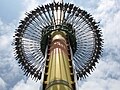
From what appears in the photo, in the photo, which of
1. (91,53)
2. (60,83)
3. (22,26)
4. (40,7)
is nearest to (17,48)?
(22,26)

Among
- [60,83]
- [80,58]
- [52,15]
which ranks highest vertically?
[52,15]

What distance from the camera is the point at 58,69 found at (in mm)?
31156

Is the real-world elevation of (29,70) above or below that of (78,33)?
below

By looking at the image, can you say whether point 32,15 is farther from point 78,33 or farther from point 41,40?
point 78,33

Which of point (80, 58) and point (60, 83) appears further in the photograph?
point (80, 58)

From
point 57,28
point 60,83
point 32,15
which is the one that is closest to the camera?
point 60,83

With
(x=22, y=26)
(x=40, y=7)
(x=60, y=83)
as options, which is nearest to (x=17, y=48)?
(x=22, y=26)

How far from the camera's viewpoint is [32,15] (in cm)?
5066

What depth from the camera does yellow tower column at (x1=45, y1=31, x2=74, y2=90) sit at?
90.2ft

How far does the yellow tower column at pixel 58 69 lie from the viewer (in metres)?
27.5

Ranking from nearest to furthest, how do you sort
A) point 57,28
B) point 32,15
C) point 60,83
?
point 60,83 < point 57,28 < point 32,15

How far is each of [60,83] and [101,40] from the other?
85.8 ft

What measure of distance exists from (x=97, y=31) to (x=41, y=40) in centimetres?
1023

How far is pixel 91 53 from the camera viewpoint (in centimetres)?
5275
